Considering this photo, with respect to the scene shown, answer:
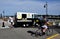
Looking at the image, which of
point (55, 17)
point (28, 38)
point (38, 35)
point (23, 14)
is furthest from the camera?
point (55, 17)

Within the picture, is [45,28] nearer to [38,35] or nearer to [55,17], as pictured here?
[38,35]

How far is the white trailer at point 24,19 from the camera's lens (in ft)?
140

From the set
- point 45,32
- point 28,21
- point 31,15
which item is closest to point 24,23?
point 28,21

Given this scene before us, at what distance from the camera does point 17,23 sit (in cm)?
4309

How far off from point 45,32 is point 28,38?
236cm

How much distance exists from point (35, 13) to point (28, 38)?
33.7 m

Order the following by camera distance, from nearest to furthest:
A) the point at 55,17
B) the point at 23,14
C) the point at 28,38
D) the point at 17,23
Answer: the point at 28,38
the point at 17,23
the point at 23,14
the point at 55,17

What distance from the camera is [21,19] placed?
1751 inches

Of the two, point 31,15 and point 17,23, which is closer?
point 17,23

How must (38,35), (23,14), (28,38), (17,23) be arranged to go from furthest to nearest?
1. (23,14)
2. (17,23)
3. (38,35)
4. (28,38)

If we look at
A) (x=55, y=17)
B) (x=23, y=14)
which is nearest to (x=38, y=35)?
(x=23, y=14)

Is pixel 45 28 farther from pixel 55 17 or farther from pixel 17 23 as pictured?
pixel 55 17

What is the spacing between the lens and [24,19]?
146 ft

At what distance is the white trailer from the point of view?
4275 cm
